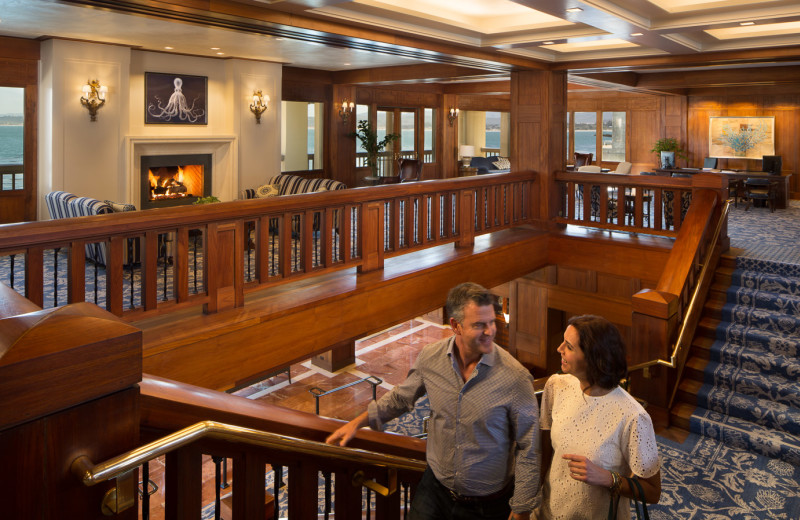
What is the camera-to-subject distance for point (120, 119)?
31.1ft

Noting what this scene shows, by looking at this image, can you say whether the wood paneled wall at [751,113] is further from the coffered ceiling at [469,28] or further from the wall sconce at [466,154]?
the coffered ceiling at [469,28]

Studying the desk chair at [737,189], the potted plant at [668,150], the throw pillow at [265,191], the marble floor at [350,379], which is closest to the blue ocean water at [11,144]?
the throw pillow at [265,191]

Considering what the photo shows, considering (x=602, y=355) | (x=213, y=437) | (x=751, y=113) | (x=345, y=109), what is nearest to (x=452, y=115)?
(x=345, y=109)

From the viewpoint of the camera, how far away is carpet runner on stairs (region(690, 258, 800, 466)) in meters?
4.80

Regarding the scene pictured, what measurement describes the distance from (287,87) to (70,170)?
15.6 feet

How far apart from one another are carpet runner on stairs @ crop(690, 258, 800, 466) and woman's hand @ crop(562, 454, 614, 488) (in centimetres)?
319

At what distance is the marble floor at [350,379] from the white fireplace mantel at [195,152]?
3333mm

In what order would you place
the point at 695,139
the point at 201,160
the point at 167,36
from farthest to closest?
the point at 695,139 < the point at 201,160 < the point at 167,36

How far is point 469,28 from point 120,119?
5584 mm

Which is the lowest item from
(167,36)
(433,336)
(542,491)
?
(433,336)

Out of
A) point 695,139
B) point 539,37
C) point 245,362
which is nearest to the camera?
point 245,362

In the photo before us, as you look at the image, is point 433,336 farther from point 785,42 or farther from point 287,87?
point 785,42

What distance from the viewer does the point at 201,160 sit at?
10984 millimetres

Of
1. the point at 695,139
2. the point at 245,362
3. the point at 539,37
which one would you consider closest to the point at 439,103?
the point at 695,139
